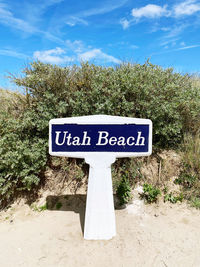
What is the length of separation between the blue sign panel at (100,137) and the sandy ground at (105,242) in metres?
1.31

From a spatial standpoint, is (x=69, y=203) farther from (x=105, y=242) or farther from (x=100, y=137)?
(x=100, y=137)

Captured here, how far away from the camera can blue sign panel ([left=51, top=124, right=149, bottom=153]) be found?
2502mm

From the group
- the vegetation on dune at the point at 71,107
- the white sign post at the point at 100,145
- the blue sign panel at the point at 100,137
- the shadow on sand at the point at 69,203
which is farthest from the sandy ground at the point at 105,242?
the blue sign panel at the point at 100,137

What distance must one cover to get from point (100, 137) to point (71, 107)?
1.71 metres

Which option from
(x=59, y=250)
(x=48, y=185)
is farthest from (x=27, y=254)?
(x=48, y=185)

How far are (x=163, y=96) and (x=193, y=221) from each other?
7.54ft

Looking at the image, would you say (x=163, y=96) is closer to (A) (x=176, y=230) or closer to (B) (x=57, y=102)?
(B) (x=57, y=102)

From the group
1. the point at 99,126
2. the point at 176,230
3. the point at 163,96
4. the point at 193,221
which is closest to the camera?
the point at 99,126

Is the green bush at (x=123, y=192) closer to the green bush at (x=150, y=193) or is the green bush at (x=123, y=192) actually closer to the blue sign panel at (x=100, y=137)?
the green bush at (x=150, y=193)

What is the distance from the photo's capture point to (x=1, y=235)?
297 cm

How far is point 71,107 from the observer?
3975mm

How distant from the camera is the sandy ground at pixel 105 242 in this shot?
2363mm

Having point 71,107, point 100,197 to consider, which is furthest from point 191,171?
point 71,107

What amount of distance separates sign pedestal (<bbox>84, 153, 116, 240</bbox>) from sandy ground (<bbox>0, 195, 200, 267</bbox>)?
0.19 metres
